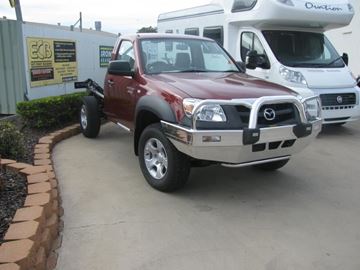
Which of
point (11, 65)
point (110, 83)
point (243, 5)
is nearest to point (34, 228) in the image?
point (110, 83)

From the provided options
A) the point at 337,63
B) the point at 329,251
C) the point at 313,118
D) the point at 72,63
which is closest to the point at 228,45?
the point at 337,63

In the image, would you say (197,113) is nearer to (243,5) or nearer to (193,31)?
(243,5)

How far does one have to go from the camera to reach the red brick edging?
2.89 m

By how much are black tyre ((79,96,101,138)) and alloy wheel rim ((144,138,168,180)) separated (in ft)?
7.87

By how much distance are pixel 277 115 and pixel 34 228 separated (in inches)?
101

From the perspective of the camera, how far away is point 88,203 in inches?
173

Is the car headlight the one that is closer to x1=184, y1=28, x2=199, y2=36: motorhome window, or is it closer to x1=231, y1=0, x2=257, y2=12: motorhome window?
x1=231, y1=0, x2=257, y2=12: motorhome window

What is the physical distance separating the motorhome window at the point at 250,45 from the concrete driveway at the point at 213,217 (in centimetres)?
295

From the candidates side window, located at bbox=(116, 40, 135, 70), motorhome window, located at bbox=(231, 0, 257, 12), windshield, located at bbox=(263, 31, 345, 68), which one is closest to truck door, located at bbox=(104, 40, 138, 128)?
side window, located at bbox=(116, 40, 135, 70)

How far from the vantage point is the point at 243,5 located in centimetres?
850

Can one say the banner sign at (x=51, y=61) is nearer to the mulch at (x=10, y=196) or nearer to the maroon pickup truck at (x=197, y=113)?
the maroon pickup truck at (x=197, y=113)

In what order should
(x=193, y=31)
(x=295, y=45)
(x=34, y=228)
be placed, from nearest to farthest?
(x=34, y=228) < (x=295, y=45) < (x=193, y=31)

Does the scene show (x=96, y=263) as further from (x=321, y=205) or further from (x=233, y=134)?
(x=321, y=205)

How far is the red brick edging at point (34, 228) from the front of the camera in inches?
114
